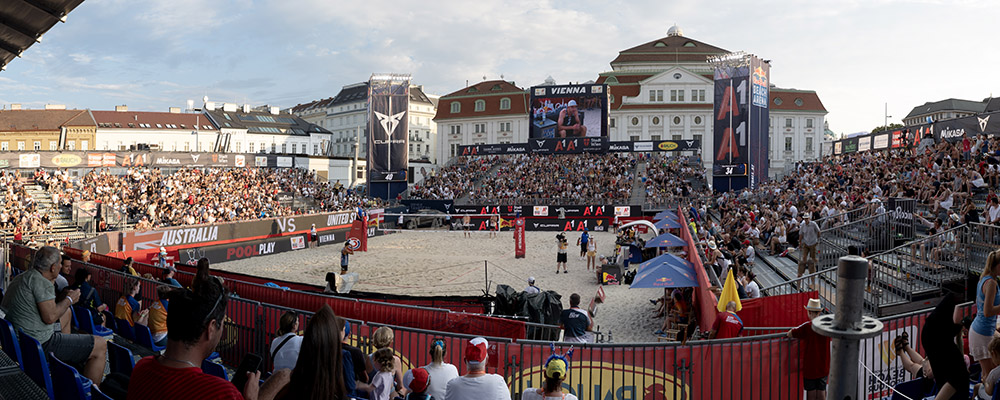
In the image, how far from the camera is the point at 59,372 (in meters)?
4.94

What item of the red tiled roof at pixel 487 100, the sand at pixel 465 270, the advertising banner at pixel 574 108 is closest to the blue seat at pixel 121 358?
the sand at pixel 465 270

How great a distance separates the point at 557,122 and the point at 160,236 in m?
32.3

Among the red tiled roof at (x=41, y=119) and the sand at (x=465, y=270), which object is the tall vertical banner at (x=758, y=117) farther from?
the red tiled roof at (x=41, y=119)

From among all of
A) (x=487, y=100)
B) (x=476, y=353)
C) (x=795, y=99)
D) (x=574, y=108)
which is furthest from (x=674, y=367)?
(x=795, y=99)

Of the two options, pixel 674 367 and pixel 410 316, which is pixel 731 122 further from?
pixel 674 367

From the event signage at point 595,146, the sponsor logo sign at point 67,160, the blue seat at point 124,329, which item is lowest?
the blue seat at point 124,329

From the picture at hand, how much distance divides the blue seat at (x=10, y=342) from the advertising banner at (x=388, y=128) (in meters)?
37.7

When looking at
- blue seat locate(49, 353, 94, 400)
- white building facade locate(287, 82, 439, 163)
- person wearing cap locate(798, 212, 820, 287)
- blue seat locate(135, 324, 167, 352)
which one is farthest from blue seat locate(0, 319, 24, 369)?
white building facade locate(287, 82, 439, 163)

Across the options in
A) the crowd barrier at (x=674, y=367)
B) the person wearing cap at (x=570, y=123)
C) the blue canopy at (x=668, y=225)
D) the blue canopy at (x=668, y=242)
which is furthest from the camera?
the person wearing cap at (x=570, y=123)

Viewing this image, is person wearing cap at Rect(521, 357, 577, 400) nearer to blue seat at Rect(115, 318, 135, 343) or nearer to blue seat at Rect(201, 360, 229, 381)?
blue seat at Rect(201, 360, 229, 381)

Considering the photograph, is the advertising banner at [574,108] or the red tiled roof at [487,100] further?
the red tiled roof at [487,100]

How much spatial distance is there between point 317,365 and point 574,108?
158ft

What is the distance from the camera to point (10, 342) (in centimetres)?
615

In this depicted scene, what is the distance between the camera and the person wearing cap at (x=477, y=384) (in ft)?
16.4
